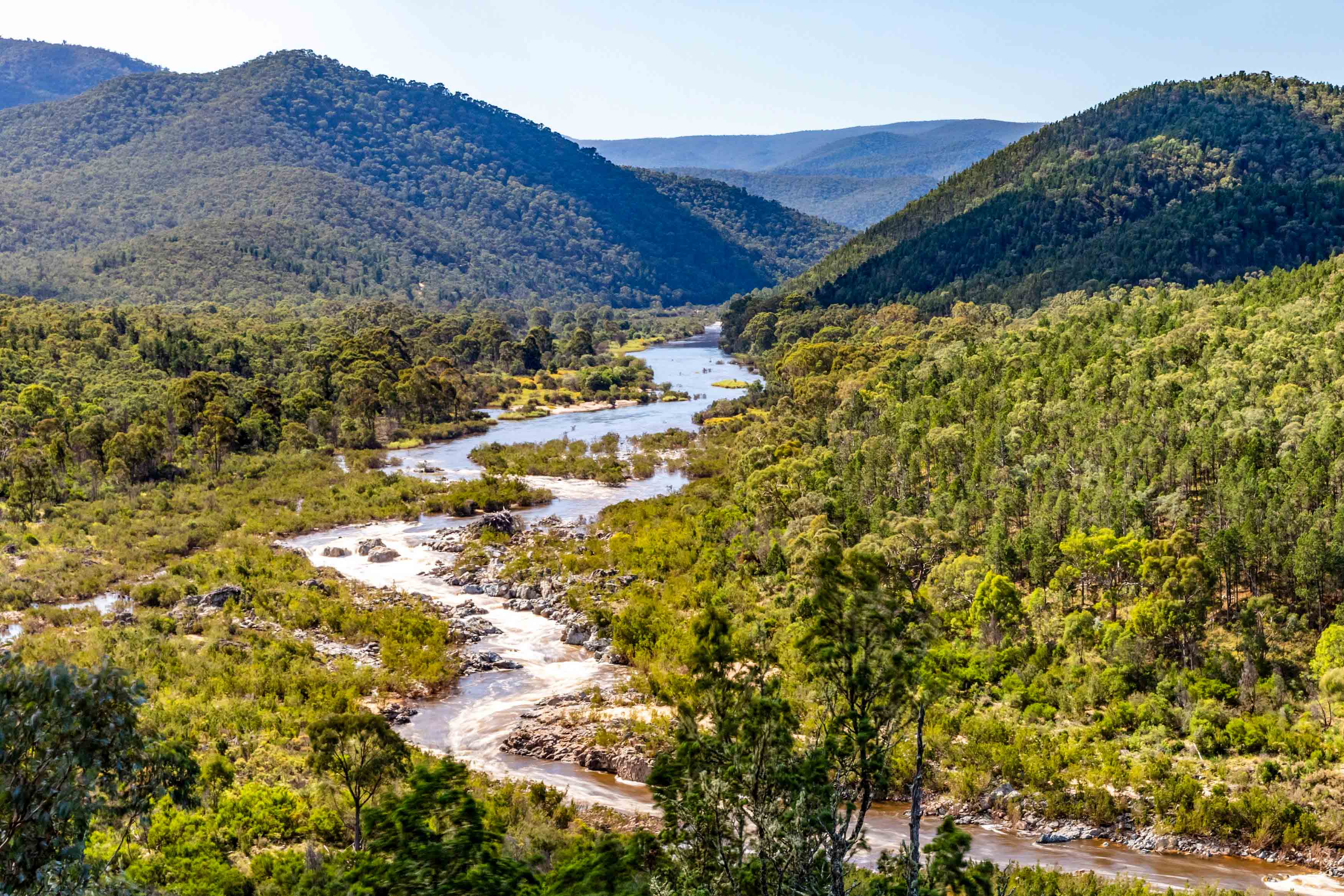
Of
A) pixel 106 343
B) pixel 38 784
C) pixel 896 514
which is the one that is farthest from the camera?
pixel 106 343

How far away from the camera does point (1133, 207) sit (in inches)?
5546

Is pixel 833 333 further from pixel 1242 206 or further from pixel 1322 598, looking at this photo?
pixel 1322 598

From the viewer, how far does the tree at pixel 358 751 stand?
22234mm

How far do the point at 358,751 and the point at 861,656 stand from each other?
581 inches

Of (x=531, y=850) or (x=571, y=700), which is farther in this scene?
(x=571, y=700)

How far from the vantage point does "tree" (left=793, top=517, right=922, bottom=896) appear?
1180 cm

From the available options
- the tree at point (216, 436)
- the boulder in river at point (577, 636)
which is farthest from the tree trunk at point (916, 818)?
the tree at point (216, 436)

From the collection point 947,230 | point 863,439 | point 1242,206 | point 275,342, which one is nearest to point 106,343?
point 275,342

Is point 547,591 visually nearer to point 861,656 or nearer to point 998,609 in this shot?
point 998,609

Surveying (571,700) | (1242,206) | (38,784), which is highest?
(1242,206)

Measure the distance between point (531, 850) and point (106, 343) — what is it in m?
96.0

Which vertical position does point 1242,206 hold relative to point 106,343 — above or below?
above

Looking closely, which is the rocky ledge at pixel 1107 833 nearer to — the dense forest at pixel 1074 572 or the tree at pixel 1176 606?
the dense forest at pixel 1074 572

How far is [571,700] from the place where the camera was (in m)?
35.8
